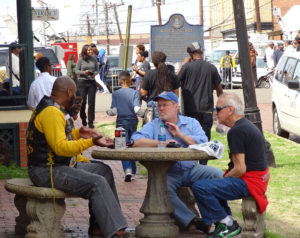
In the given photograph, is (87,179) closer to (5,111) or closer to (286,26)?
(5,111)

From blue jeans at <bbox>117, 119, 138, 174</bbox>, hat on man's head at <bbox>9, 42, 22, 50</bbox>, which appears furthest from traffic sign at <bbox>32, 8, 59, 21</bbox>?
blue jeans at <bbox>117, 119, 138, 174</bbox>

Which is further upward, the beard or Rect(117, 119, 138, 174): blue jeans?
the beard

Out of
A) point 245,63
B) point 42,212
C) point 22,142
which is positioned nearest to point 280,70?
point 245,63

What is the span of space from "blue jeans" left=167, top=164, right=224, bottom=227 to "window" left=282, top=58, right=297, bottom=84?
8.45 m

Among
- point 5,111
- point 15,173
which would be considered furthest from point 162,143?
point 5,111

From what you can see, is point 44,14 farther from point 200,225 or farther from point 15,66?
point 200,225

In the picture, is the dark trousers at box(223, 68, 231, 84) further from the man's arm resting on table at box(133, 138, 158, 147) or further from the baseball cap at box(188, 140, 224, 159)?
the baseball cap at box(188, 140, 224, 159)

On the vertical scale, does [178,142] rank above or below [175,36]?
below

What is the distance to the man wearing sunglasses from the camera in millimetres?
6738

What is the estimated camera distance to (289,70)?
51.8 feet

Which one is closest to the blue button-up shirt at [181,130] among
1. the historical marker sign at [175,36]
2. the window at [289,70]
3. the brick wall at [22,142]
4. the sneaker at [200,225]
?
the sneaker at [200,225]

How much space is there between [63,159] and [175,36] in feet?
40.4

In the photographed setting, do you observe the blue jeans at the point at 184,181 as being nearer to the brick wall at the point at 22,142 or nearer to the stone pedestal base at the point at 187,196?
the stone pedestal base at the point at 187,196

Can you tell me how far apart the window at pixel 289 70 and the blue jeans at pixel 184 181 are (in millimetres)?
8454
